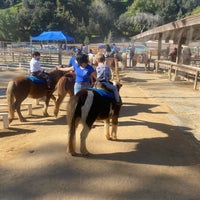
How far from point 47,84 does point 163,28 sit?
29.6 ft

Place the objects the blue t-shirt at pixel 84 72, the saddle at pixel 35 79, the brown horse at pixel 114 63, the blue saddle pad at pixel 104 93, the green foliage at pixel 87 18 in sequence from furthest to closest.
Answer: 1. the green foliage at pixel 87 18
2. the brown horse at pixel 114 63
3. the saddle at pixel 35 79
4. the blue t-shirt at pixel 84 72
5. the blue saddle pad at pixel 104 93

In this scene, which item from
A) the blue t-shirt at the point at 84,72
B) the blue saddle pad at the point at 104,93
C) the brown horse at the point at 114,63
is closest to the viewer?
the blue saddle pad at the point at 104,93

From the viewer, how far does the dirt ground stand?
13.6ft

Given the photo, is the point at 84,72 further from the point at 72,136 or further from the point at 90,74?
the point at 72,136

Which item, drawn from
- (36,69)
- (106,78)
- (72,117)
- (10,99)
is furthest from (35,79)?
(72,117)

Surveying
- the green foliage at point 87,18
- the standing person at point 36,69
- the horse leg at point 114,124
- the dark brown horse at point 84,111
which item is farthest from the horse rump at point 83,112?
the green foliage at point 87,18

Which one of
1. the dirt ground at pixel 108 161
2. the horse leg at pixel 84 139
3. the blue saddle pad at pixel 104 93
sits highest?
the blue saddle pad at pixel 104 93

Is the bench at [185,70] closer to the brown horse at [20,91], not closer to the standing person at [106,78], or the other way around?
the brown horse at [20,91]

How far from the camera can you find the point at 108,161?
5156mm

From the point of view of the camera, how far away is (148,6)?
73.8 meters

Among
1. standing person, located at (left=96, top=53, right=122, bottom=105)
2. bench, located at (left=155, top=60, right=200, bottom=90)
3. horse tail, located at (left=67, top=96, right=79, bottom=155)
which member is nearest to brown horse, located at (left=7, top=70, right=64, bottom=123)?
standing person, located at (left=96, top=53, right=122, bottom=105)

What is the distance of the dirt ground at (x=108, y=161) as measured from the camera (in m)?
4.14

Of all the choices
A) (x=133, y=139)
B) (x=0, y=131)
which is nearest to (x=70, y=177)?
(x=133, y=139)

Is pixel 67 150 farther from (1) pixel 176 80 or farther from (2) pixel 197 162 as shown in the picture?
(1) pixel 176 80
